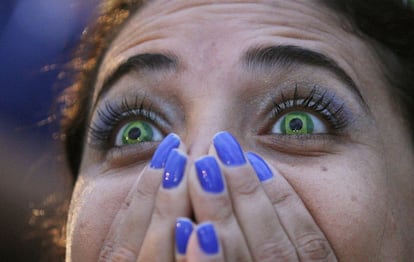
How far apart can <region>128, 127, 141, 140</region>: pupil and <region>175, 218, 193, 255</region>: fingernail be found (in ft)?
2.07

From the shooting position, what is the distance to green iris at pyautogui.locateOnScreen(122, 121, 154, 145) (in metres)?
1.85

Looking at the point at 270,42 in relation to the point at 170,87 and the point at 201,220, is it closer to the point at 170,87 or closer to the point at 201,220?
the point at 170,87

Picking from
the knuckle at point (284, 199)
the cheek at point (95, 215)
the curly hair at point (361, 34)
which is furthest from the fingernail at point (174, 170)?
the curly hair at point (361, 34)

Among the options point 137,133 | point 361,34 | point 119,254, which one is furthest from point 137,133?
point 361,34

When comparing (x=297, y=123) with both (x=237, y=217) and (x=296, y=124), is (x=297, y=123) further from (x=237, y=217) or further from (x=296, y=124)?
(x=237, y=217)

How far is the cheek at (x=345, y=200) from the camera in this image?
1.47 metres

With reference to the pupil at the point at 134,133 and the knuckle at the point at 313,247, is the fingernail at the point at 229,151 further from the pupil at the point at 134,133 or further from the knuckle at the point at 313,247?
the pupil at the point at 134,133

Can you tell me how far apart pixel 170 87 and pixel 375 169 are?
604 millimetres

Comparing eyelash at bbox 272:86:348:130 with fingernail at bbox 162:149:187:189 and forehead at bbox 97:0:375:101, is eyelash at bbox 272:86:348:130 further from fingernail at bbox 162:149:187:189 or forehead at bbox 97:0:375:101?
fingernail at bbox 162:149:187:189

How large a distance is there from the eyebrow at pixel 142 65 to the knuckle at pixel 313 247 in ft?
2.07

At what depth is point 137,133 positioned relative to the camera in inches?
74.0

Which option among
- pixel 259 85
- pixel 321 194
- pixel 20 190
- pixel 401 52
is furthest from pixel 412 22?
pixel 20 190

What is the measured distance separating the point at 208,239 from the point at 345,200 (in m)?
0.42

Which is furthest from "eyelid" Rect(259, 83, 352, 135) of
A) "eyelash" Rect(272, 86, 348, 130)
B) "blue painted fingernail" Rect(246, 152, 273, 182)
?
"blue painted fingernail" Rect(246, 152, 273, 182)
